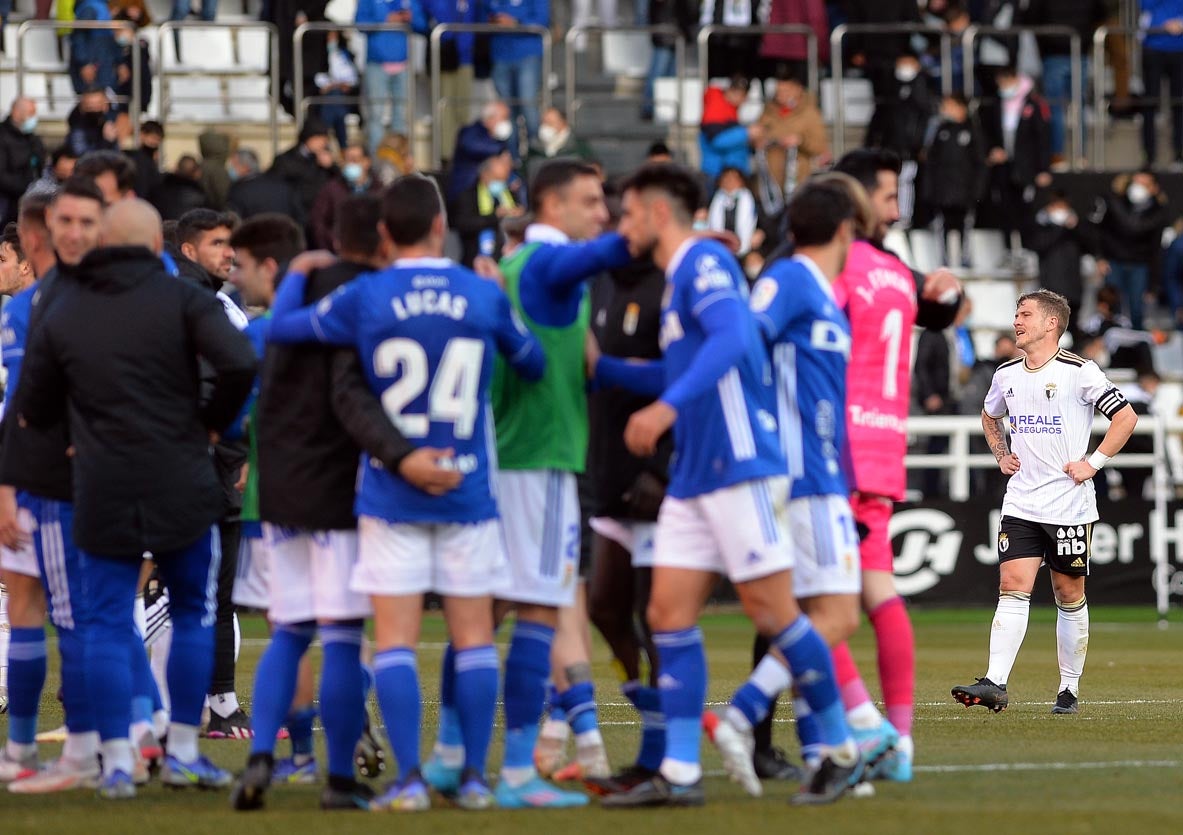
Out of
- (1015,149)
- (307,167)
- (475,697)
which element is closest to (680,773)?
(475,697)

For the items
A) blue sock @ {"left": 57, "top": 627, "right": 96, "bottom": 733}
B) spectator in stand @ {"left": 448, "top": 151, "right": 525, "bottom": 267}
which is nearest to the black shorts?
blue sock @ {"left": 57, "top": 627, "right": 96, "bottom": 733}

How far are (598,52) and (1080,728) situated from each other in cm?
1760

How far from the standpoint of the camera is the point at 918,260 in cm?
2508

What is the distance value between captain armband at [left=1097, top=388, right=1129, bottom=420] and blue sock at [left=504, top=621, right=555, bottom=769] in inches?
205

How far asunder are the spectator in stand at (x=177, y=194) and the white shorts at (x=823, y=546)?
45.1 feet

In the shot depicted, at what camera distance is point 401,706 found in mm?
7277

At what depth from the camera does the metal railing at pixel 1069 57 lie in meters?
25.2

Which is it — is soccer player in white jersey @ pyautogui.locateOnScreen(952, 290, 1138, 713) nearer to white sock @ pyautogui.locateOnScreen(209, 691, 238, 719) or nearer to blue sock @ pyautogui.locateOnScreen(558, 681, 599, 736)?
blue sock @ pyautogui.locateOnScreen(558, 681, 599, 736)

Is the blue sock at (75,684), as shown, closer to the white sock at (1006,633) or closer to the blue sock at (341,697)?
the blue sock at (341,697)

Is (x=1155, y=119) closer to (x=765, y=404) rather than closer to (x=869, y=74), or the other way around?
(x=869, y=74)

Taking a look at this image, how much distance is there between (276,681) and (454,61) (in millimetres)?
17890

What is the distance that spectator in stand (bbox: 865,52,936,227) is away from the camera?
24.6m

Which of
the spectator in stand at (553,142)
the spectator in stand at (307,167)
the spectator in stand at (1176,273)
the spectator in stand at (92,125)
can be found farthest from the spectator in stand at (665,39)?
the spectator in stand at (92,125)

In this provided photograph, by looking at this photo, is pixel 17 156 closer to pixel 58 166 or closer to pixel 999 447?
pixel 58 166
